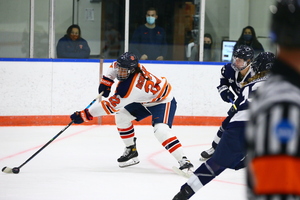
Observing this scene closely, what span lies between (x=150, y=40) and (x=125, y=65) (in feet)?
8.91

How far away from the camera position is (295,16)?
98 centimetres

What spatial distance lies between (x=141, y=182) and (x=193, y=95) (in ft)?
9.01

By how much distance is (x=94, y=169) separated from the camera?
164 inches

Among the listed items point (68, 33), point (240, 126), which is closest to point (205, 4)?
point (68, 33)

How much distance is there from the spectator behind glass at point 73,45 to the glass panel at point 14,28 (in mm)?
372

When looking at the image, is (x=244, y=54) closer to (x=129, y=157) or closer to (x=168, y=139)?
(x=168, y=139)

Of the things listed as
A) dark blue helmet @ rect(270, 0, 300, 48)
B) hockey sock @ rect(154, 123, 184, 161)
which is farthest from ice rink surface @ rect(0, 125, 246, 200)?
dark blue helmet @ rect(270, 0, 300, 48)

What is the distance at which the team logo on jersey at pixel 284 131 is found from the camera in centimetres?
92

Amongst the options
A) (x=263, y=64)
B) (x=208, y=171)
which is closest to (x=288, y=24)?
(x=208, y=171)

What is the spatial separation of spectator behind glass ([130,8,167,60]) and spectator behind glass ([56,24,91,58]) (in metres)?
0.54

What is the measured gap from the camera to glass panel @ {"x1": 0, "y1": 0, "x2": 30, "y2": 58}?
6.12 m

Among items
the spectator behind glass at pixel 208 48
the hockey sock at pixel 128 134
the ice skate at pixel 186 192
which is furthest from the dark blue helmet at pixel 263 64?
the spectator behind glass at pixel 208 48

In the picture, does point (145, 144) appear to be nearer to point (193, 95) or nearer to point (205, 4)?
point (193, 95)

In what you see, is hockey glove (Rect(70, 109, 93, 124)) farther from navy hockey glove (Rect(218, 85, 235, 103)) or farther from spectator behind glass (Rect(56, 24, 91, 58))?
spectator behind glass (Rect(56, 24, 91, 58))
